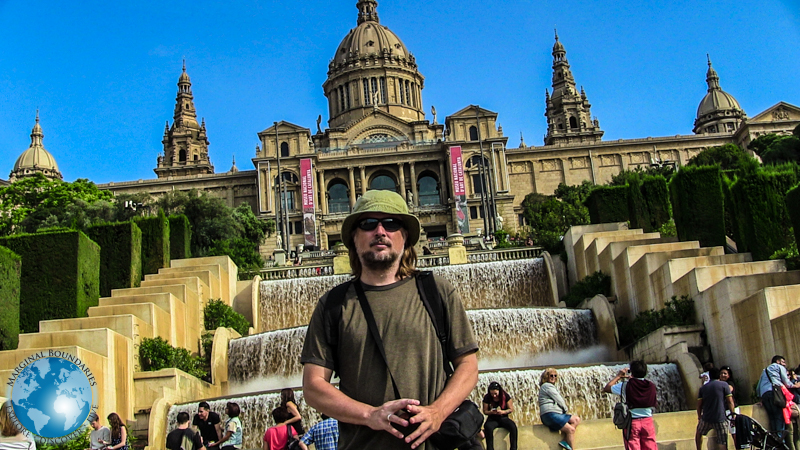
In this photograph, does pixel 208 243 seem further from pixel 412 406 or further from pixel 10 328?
pixel 412 406

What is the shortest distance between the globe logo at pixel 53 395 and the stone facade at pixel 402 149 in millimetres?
50737

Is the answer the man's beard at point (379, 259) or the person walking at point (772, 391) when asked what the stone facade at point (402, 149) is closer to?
the person walking at point (772, 391)

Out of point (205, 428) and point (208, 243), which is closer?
point (205, 428)

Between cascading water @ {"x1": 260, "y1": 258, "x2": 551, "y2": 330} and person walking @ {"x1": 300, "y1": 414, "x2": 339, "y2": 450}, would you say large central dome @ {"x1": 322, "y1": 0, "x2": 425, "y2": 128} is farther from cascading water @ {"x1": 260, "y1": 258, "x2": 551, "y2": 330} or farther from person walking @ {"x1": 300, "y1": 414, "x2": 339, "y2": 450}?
person walking @ {"x1": 300, "y1": 414, "x2": 339, "y2": 450}

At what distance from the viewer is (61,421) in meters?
11.6

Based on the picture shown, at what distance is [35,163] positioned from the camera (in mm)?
107562

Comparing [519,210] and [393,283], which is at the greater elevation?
[519,210]

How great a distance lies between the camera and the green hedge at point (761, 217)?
25.8 meters

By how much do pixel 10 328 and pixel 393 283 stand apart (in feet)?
65.4

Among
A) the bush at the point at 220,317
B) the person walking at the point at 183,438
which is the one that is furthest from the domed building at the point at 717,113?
the person walking at the point at 183,438

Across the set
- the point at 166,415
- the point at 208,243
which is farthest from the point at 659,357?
the point at 208,243

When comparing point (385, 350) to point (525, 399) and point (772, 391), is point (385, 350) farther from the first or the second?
point (525, 399)

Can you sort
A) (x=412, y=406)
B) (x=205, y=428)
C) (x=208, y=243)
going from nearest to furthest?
1. (x=412, y=406)
2. (x=205, y=428)
3. (x=208, y=243)

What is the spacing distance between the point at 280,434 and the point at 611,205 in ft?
91.6
